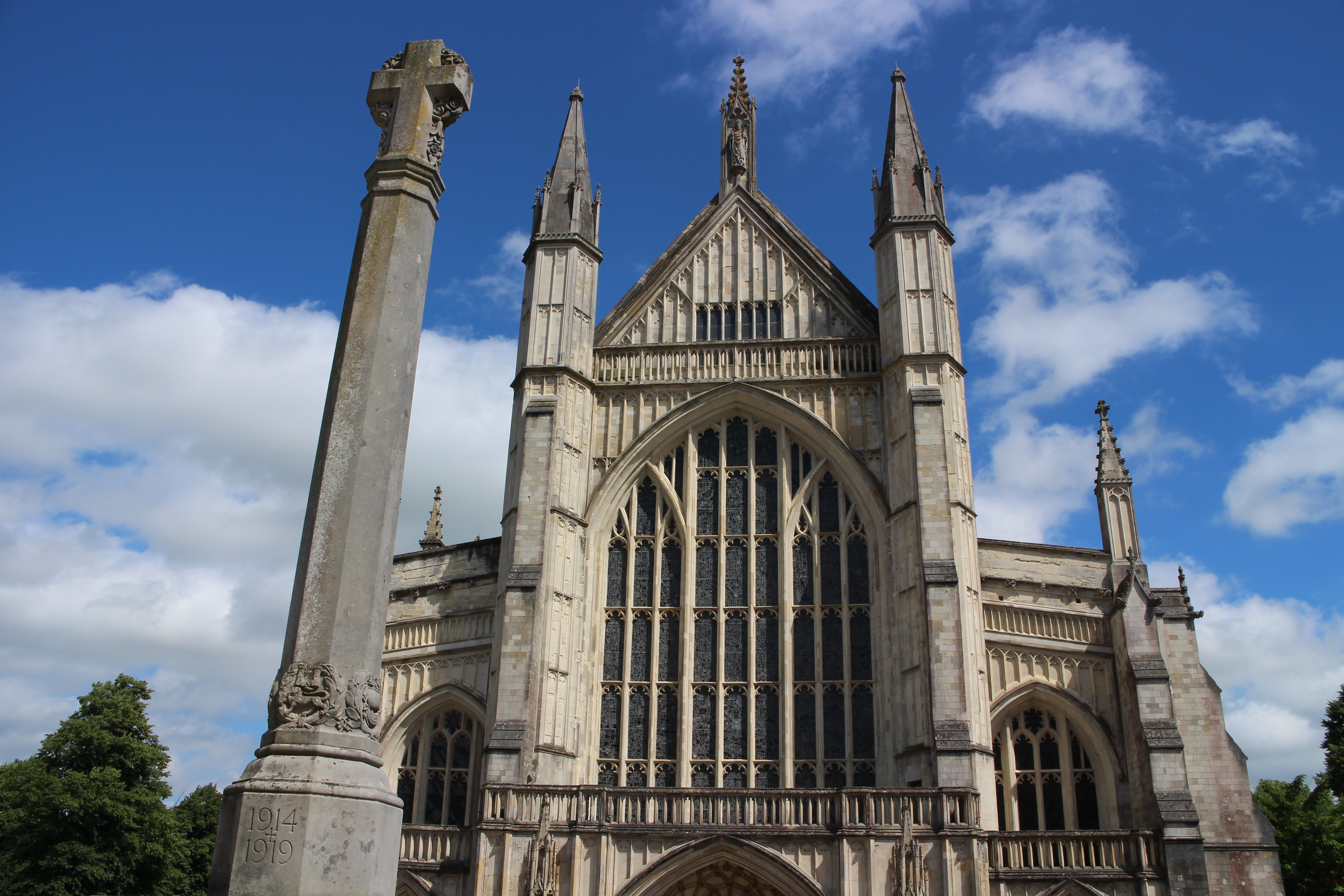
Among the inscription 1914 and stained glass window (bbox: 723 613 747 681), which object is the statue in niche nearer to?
stained glass window (bbox: 723 613 747 681)

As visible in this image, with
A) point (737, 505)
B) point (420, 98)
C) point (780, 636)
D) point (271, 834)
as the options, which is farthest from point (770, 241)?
point (271, 834)

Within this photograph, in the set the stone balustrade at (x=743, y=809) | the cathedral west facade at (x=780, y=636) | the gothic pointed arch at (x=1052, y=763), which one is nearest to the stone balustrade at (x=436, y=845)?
the cathedral west facade at (x=780, y=636)

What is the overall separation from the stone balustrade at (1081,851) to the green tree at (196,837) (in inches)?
793

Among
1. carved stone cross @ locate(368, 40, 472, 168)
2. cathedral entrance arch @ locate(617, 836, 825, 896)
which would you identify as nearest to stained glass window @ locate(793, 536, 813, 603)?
cathedral entrance arch @ locate(617, 836, 825, 896)

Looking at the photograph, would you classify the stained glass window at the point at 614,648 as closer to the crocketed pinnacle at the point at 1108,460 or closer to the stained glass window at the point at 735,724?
the stained glass window at the point at 735,724

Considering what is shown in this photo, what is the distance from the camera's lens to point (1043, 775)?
2017 centimetres

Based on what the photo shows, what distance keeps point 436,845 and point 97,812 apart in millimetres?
11324

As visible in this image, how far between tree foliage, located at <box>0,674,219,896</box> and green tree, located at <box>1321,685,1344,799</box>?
31.2 m

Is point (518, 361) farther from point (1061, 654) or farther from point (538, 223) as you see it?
point (1061, 654)

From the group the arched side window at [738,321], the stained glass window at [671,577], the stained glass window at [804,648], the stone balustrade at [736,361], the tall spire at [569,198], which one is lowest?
the stained glass window at [804,648]

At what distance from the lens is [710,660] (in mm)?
21297

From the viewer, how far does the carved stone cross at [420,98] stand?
728 cm

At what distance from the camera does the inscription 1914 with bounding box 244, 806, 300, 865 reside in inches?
205

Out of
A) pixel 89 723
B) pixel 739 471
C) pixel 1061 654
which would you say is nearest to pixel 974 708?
pixel 1061 654
